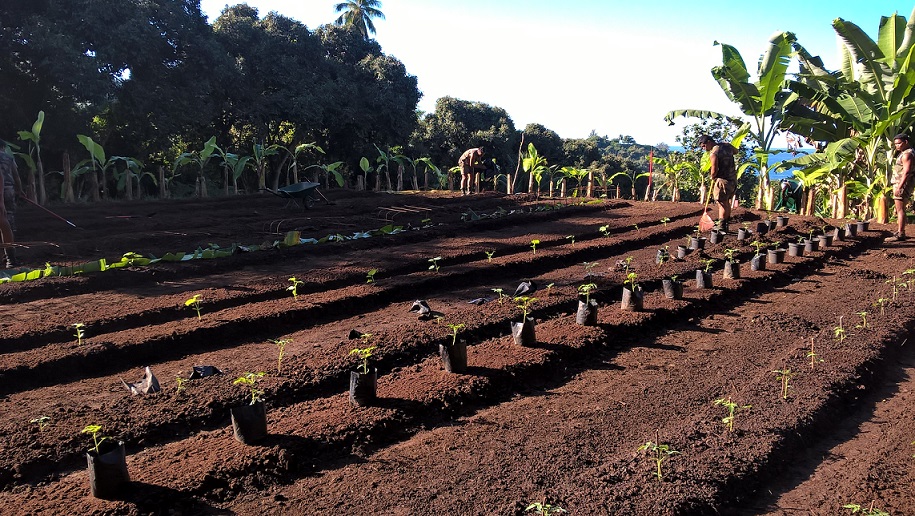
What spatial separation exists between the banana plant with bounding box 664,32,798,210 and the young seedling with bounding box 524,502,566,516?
10660mm

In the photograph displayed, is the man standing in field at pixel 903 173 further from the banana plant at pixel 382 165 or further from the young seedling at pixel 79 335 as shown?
the banana plant at pixel 382 165

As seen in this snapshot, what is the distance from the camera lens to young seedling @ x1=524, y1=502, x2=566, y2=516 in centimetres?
249

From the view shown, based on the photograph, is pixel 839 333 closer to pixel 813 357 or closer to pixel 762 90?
pixel 813 357

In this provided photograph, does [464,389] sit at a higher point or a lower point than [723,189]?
lower

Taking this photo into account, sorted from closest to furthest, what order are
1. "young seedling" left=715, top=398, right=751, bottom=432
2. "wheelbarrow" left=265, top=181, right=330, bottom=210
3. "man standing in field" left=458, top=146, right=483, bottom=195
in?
"young seedling" left=715, top=398, right=751, bottom=432, "wheelbarrow" left=265, top=181, right=330, bottom=210, "man standing in field" left=458, top=146, right=483, bottom=195

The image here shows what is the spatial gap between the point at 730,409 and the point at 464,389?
5.24ft

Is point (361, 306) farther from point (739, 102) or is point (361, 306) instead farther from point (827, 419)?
point (739, 102)

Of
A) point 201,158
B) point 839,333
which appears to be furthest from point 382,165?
point 839,333

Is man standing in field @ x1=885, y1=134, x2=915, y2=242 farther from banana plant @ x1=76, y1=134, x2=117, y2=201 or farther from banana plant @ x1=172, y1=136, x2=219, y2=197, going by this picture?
banana plant @ x1=76, y1=134, x2=117, y2=201

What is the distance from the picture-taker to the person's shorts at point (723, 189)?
Answer: 9.91 metres

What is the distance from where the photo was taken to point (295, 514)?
2.76 meters

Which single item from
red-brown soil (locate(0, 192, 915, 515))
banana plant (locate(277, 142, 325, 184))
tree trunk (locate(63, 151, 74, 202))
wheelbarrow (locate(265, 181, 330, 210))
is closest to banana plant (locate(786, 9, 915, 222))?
red-brown soil (locate(0, 192, 915, 515))

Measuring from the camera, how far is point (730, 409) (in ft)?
11.8

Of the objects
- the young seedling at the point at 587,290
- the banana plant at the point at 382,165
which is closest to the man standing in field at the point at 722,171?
the young seedling at the point at 587,290
